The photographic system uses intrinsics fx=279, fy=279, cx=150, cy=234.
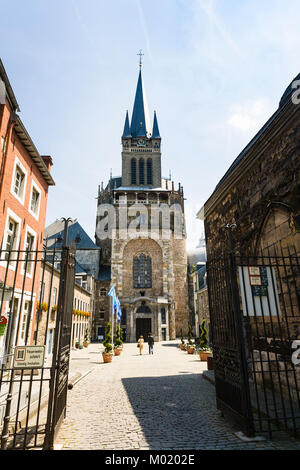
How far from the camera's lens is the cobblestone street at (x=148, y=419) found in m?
4.29

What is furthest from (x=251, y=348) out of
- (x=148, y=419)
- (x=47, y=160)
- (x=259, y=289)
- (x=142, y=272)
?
(x=142, y=272)

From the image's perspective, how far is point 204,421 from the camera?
5.43 metres

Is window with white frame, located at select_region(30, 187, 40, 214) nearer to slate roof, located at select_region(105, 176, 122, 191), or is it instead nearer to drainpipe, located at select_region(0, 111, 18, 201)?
drainpipe, located at select_region(0, 111, 18, 201)

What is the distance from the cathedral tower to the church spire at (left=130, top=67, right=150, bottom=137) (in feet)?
2.08

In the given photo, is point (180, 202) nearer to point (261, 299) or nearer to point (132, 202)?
point (132, 202)

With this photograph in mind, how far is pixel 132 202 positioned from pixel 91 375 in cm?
3368

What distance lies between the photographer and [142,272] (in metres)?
38.3

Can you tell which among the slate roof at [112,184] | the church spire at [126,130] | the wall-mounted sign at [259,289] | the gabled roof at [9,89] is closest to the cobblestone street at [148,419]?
the wall-mounted sign at [259,289]

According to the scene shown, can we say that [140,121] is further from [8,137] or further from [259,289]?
[259,289]

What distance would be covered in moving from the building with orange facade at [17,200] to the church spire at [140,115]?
136 ft

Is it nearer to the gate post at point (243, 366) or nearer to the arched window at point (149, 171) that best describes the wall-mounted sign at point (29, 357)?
the gate post at point (243, 366)

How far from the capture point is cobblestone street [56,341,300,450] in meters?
4.29

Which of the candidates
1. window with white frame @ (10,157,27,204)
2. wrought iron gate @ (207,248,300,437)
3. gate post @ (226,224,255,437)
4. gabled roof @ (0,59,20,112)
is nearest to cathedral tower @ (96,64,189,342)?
window with white frame @ (10,157,27,204)
